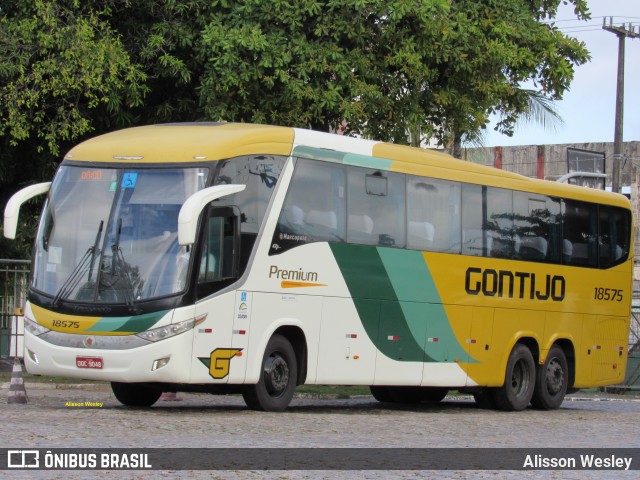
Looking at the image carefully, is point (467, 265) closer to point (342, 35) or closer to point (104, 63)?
point (342, 35)

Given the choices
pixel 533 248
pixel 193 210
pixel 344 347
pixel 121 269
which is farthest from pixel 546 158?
pixel 193 210

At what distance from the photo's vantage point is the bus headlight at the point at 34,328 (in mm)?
15867

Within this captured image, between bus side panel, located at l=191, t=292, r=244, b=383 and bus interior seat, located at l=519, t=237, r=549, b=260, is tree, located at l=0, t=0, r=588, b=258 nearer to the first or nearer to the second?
bus interior seat, located at l=519, t=237, r=549, b=260


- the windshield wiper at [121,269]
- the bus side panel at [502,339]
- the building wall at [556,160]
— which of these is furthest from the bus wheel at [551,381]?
the building wall at [556,160]

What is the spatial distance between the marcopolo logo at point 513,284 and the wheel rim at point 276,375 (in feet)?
14.1

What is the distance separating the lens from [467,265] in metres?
20.3

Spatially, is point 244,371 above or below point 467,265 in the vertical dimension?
below

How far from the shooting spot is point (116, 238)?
51.4 feet

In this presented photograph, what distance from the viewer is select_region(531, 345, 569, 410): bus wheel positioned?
21984mm

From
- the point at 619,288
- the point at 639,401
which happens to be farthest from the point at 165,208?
the point at 639,401

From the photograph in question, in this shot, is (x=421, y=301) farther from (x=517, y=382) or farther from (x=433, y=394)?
(x=433, y=394)

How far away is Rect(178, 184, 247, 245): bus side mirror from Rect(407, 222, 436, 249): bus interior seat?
422 cm

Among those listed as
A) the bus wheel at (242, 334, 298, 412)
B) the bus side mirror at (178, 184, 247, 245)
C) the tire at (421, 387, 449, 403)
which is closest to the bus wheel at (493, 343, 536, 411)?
the tire at (421, 387, 449, 403)

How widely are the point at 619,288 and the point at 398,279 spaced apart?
21.0ft
